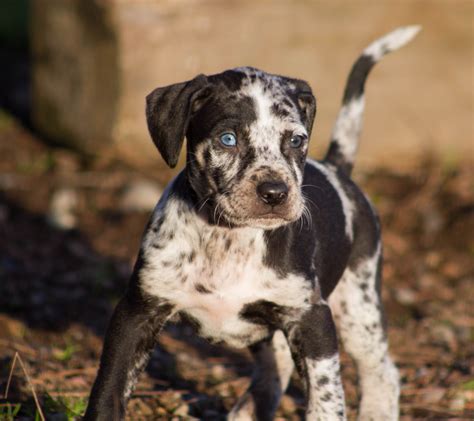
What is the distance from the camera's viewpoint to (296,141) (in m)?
4.54

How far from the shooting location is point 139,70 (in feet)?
32.2

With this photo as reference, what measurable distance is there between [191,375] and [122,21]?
4658 mm

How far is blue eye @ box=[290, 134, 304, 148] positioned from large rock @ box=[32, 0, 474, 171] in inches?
212

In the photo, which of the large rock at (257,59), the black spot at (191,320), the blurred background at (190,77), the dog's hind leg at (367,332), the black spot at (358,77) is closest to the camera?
the black spot at (191,320)

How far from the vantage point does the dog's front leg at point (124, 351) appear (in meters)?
4.33

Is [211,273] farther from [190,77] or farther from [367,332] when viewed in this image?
[190,77]

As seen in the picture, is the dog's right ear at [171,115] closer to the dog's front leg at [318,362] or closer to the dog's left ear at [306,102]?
the dog's left ear at [306,102]

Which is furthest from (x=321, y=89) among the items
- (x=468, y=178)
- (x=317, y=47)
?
(x=468, y=178)

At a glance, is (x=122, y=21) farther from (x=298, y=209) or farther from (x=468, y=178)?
(x=298, y=209)

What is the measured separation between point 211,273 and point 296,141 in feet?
2.44

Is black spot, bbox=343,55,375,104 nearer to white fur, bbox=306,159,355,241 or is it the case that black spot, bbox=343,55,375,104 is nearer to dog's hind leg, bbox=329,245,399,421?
white fur, bbox=306,159,355,241

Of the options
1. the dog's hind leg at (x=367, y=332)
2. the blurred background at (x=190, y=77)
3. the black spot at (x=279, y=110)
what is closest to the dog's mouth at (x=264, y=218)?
the black spot at (x=279, y=110)

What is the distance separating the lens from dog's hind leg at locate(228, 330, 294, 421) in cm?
538

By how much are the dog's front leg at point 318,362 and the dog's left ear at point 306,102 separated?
3.12 feet
